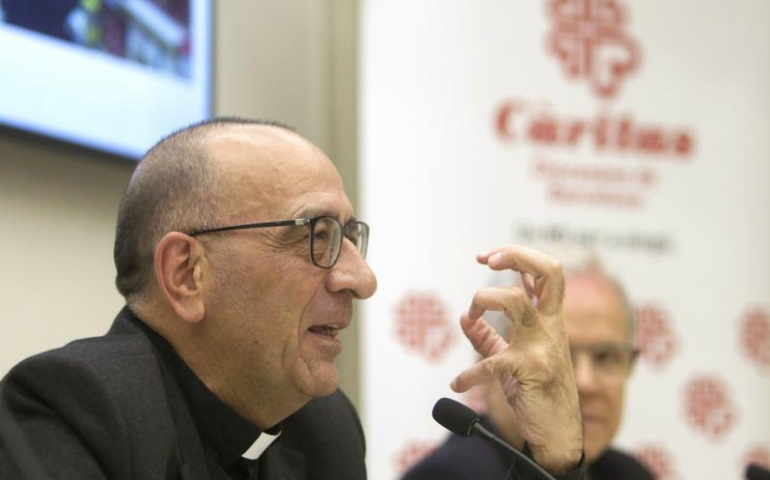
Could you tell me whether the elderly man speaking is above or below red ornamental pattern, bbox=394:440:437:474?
above

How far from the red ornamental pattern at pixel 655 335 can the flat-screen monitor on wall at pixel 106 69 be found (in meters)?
1.76


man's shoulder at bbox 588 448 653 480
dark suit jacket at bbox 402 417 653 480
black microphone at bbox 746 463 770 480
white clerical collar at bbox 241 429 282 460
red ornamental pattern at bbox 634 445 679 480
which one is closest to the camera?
white clerical collar at bbox 241 429 282 460

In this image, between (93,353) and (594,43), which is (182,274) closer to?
(93,353)

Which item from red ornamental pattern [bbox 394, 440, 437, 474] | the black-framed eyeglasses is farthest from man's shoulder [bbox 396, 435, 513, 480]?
red ornamental pattern [bbox 394, 440, 437, 474]

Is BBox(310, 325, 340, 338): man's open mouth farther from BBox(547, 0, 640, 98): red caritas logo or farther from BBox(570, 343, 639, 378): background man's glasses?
BBox(547, 0, 640, 98): red caritas logo

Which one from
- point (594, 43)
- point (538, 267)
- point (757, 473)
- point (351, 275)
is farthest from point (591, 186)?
point (351, 275)

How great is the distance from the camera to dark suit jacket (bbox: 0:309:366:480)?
1507 millimetres

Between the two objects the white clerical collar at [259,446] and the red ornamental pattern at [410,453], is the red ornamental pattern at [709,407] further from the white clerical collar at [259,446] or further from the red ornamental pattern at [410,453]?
the white clerical collar at [259,446]

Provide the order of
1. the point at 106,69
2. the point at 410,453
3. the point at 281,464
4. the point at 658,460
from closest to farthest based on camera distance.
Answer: the point at 281,464
the point at 106,69
the point at 410,453
the point at 658,460

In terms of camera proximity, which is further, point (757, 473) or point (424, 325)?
point (424, 325)

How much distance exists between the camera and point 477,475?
2422 millimetres

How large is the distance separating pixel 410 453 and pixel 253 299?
1834mm

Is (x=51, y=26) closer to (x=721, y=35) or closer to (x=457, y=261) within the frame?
(x=457, y=261)

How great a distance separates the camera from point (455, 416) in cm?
182
